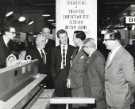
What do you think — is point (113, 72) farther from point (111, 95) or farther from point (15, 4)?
point (15, 4)

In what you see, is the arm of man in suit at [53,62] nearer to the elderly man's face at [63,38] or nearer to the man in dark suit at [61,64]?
the man in dark suit at [61,64]

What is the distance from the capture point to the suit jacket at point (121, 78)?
497 centimetres

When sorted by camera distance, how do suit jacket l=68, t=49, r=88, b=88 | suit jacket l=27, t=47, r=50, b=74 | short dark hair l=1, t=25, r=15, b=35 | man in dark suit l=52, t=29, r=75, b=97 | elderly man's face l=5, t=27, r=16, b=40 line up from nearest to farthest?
suit jacket l=68, t=49, r=88, b=88, man in dark suit l=52, t=29, r=75, b=97, suit jacket l=27, t=47, r=50, b=74, elderly man's face l=5, t=27, r=16, b=40, short dark hair l=1, t=25, r=15, b=35

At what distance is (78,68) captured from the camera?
569cm

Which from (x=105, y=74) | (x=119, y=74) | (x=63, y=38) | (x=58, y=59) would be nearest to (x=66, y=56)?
(x=58, y=59)


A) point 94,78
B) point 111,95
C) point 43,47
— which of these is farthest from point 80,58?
point 43,47

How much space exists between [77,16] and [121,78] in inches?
101

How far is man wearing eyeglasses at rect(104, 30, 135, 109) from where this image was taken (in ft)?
16.3

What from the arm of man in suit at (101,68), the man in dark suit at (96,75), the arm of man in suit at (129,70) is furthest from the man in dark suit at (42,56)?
the arm of man in suit at (129,70)

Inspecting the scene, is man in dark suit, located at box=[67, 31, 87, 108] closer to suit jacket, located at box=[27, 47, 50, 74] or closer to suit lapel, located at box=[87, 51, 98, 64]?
suit lapel, located at box=[87, 51, 98, 64]

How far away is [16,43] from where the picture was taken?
7.70 meters

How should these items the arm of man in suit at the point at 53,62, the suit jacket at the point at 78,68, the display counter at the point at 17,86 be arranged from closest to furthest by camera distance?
1. the display counter at the point at 17,86
2. the suit jacket at the point at 78,68
3. the arm of man in suit at the point at 53,62

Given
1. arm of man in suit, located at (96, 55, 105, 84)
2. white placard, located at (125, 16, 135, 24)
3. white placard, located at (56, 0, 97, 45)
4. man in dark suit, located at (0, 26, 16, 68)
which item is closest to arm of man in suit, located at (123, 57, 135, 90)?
arm of man in suit, located at (96, 55, 105, 84)

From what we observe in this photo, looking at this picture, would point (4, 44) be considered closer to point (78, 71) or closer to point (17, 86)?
point (78, 71)
